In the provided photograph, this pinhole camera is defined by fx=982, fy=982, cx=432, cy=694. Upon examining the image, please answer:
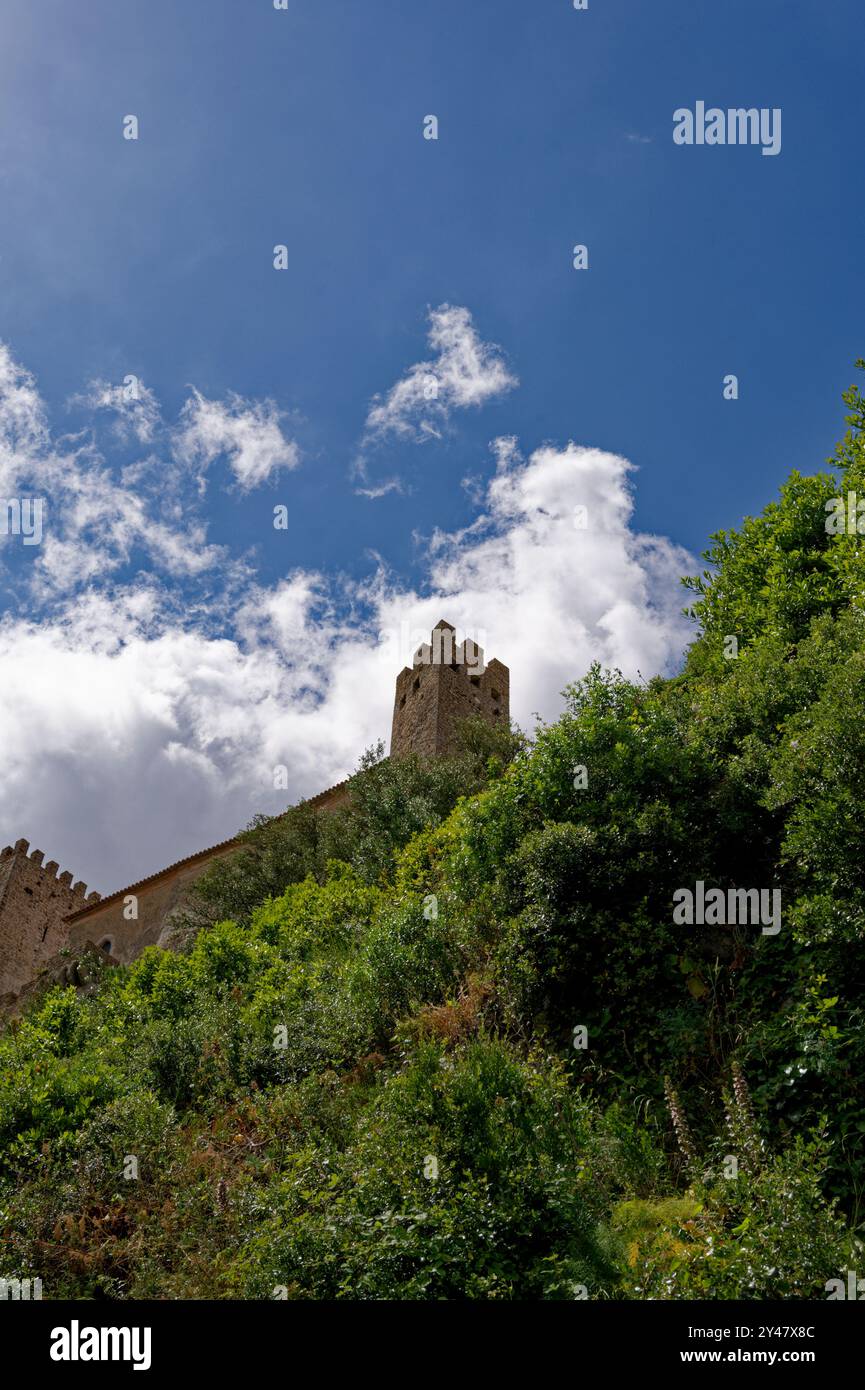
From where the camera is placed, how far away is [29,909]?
149 feet

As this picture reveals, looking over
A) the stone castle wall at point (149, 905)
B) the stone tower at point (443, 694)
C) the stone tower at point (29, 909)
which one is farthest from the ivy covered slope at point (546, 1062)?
the stone tower at point (29, 909)

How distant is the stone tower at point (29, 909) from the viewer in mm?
43562

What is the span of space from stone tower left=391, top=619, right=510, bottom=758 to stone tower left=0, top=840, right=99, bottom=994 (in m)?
21.0

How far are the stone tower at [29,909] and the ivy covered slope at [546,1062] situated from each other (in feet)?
94.3

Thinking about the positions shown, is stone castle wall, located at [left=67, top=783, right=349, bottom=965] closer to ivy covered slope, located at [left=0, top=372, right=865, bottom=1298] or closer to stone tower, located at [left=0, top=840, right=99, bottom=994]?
stone tower, located at [left=0, top=840, right=99, bottom=994]

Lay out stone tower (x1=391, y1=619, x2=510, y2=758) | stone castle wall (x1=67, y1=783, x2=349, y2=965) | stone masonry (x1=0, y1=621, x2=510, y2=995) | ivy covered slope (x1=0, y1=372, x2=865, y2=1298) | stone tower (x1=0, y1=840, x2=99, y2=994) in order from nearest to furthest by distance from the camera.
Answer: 1. ivy covered slope (x1=0, y1=372, x2=865, y2=1298)
2. stone tower (x1=391, y1=619, x2=510, y2=758)
3. stone masonry (x1=0, y1=621, x2=510, y2=995)
4. stone castle wall (x1=67, y1=783, x2=349, y2=965)
5. stone tower (x1=0, y1=840, x2=99, y2=994)

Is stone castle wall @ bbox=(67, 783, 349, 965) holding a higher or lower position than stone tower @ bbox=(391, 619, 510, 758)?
lower

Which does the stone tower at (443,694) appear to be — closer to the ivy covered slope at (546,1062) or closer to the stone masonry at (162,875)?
the stone masonry at (162,875)

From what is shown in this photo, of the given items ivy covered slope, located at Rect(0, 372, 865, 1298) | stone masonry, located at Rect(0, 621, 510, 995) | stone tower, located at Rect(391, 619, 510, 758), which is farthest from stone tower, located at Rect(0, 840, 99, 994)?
ivy covered slope, located at Rect(0, 372, 865, 1298)

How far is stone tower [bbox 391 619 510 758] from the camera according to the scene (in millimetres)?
33062
